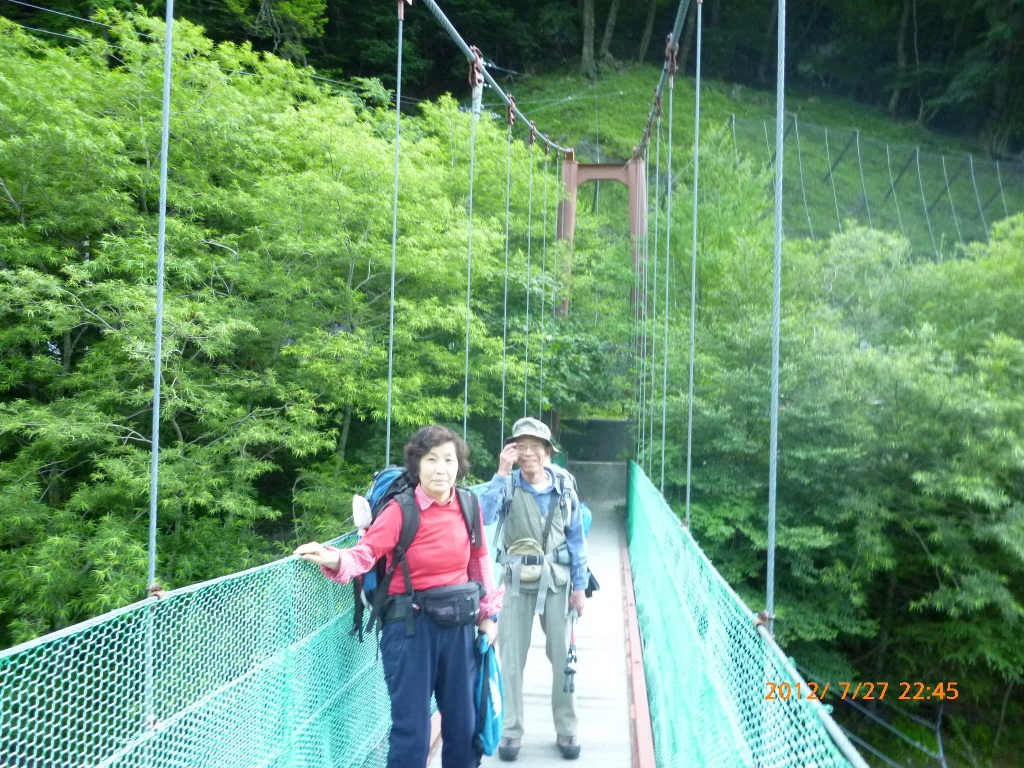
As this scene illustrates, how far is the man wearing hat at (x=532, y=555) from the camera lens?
2.17 m

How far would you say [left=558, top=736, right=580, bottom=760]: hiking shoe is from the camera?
89.5 inches

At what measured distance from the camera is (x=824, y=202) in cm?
1941

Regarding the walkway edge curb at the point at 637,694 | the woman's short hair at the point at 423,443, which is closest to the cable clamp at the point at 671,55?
the walkway edge curb at the point at 637,694

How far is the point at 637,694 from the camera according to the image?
2.95 metres

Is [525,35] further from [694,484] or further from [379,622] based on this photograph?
[379,622]

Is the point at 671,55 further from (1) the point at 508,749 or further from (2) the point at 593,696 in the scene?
(1) the point at 508,749

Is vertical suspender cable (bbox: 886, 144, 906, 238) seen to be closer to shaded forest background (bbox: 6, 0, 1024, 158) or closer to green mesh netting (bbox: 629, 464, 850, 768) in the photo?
shaded forest background (bbox: 6, 0, 1024, 158)

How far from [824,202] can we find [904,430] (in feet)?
44.0

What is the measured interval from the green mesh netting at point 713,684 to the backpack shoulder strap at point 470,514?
479 millimetres

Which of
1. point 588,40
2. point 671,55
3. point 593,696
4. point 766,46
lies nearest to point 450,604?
point 593,696

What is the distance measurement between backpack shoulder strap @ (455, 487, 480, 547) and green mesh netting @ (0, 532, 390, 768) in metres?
0.32

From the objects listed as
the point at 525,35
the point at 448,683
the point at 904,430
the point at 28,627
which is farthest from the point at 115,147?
the point at 525,35

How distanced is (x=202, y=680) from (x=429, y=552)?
0.47m

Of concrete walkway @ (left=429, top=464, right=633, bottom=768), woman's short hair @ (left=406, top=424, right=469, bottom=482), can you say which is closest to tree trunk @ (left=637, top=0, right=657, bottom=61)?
concrete walkway @ (left=429, top=464, right=633, bottom=768)
